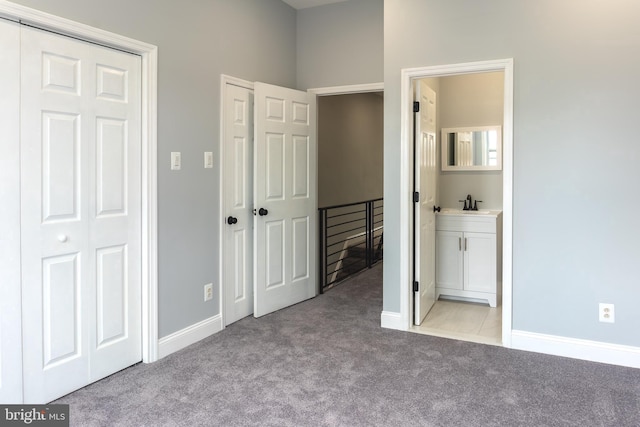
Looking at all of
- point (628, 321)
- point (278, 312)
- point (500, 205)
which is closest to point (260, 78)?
point (278, 312)

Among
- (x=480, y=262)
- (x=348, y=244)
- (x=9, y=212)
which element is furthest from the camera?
(x=348, y=244)

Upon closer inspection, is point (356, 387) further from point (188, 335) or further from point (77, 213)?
point (77, 213)

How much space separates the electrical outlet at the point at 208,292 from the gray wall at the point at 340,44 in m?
2.22

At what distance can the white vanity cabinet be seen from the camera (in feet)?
13.8

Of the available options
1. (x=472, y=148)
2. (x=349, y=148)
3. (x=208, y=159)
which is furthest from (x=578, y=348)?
(x=349, y=148)

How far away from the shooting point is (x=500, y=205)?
180 inches

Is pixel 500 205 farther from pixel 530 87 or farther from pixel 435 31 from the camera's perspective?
pixel 435 31

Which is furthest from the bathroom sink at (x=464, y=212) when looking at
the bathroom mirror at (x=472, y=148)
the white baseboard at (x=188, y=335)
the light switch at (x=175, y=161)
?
the light switch at (x=175, y=161)

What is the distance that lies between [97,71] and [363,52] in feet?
7.99

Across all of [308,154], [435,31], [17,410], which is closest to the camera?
[17,410]

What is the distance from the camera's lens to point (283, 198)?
4121 millimetres

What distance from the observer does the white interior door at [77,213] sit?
2.31 meters

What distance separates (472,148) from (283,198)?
80.6 inches

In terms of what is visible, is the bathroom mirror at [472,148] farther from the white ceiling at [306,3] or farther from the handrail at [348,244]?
the white ceiling at [306,3]
